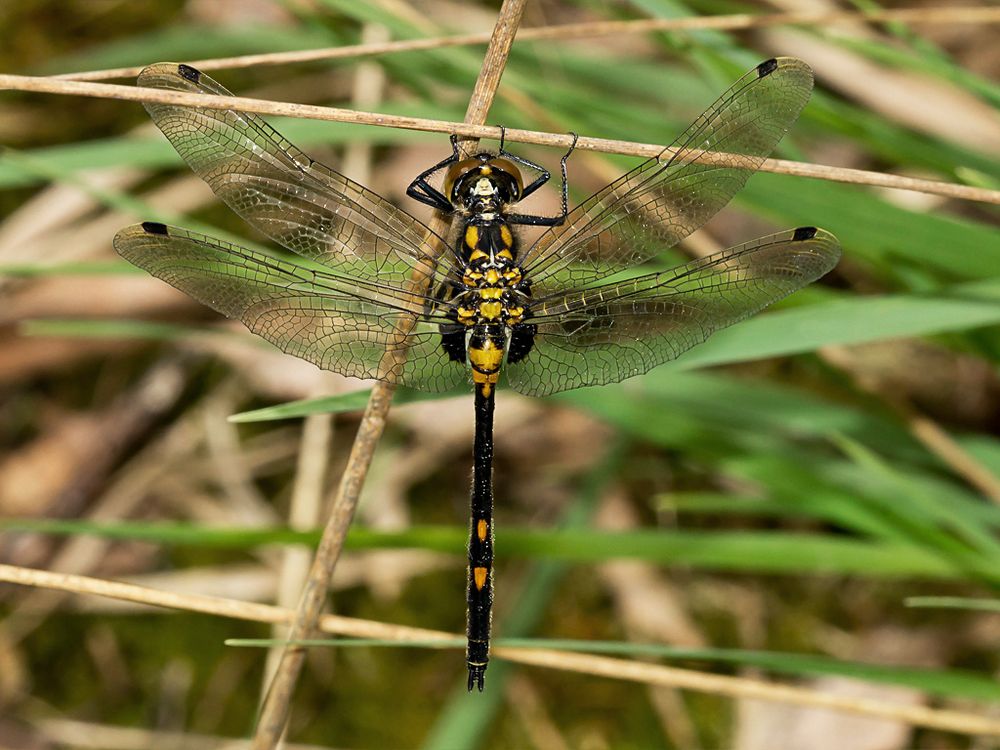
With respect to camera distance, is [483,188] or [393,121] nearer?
[393,121]

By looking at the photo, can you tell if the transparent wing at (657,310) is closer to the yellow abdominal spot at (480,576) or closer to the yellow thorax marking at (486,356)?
the yellow thorax marking at (486,356)

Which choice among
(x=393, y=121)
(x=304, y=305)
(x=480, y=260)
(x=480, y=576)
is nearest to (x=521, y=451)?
(x=480, y=576)

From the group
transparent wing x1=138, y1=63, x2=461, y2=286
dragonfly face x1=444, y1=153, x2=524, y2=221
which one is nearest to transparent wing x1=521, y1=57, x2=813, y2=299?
dragonfly face x1=444, y1=153, x2=524, y2=221

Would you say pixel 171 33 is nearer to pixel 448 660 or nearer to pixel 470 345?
pixel 470 345

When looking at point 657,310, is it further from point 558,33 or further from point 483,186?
point 558,33

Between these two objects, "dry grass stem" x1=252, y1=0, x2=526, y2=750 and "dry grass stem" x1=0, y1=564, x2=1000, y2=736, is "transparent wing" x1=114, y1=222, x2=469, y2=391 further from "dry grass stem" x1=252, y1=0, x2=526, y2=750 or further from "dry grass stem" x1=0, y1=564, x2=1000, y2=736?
"dry grass stem" x1=0, y1=564, x2=1000, y2=736

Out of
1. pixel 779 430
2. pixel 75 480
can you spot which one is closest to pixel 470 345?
pixel 779 430

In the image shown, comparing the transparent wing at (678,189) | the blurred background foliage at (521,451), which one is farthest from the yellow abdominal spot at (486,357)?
the blurred background foliage at (521,451)
